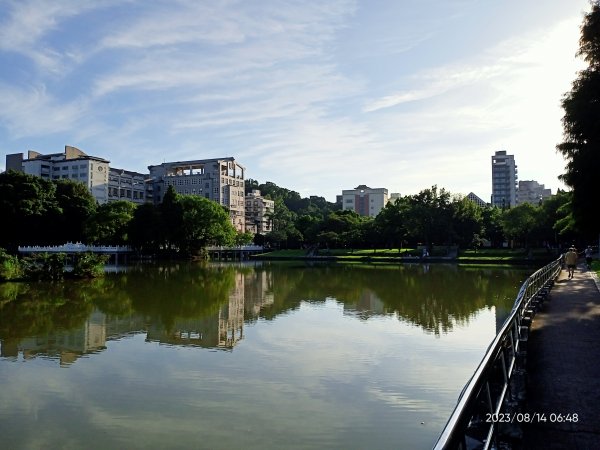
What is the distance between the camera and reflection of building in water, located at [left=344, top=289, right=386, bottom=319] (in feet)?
54.7

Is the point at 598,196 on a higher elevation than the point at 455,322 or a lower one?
higher

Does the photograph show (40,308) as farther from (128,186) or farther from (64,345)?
(128,186)

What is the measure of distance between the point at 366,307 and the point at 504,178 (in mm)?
115418

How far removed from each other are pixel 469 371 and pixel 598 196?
9.14 metres

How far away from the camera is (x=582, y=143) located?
1678 cm

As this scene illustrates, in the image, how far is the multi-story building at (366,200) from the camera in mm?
123750

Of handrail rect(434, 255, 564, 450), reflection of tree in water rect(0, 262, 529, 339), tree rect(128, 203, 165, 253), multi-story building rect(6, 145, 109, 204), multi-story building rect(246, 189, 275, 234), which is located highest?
multi-story building rect(6, 145, 109, 204)

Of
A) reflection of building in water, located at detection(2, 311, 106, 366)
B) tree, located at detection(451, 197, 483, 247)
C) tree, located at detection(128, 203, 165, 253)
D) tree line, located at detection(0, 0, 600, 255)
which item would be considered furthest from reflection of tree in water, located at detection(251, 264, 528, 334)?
tree, located at detection(128, 203, 165, 253)

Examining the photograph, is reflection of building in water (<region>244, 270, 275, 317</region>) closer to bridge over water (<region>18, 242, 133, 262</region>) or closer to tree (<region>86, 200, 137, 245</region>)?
bridge over water (<region>18, 242, 133, 262</region>)

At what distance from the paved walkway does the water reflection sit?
4.48m

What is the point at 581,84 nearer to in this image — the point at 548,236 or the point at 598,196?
the point at 598,196

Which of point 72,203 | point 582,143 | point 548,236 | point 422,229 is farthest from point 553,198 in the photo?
point 72,203
